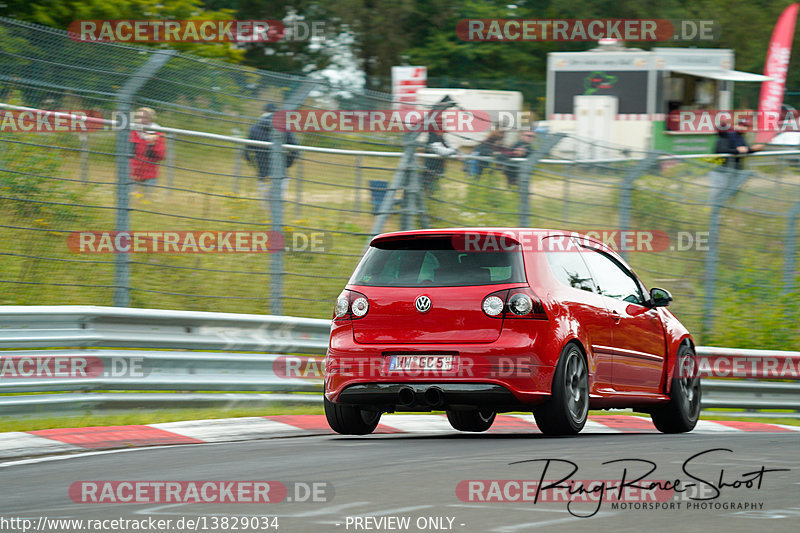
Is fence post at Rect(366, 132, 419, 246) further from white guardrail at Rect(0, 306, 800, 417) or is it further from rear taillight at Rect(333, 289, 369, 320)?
rear taillight at Rect(333, 289, 369, 320)

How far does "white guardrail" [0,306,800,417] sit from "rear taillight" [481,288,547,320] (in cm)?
291

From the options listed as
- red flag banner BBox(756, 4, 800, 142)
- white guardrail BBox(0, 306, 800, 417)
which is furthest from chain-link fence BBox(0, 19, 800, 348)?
red flag banner BBox(756, 4, 800, 142)

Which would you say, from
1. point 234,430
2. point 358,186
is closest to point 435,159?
point 358,186

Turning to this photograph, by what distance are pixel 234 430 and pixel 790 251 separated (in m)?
9.73

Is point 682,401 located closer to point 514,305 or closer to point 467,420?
point 467,420

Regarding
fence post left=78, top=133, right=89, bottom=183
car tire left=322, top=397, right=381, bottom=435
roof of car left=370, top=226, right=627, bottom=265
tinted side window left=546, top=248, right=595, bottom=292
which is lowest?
car tire left=322, top=397, right=381, bottom=435

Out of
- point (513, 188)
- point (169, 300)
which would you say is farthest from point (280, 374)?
point (513, 188)

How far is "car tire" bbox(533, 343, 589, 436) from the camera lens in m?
8.80

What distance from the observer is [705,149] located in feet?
106

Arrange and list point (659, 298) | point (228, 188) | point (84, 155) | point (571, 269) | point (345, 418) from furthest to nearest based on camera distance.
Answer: point (228, 188)
point (84, 155)
point (659, 298)
point (345, 418)
point (571, 269)

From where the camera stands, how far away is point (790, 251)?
17.0 meters

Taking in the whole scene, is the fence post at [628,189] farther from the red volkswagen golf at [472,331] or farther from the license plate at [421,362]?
the license plate at [421,362]

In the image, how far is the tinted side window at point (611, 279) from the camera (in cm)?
984

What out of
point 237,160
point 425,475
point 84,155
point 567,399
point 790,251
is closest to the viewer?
point 425,475
